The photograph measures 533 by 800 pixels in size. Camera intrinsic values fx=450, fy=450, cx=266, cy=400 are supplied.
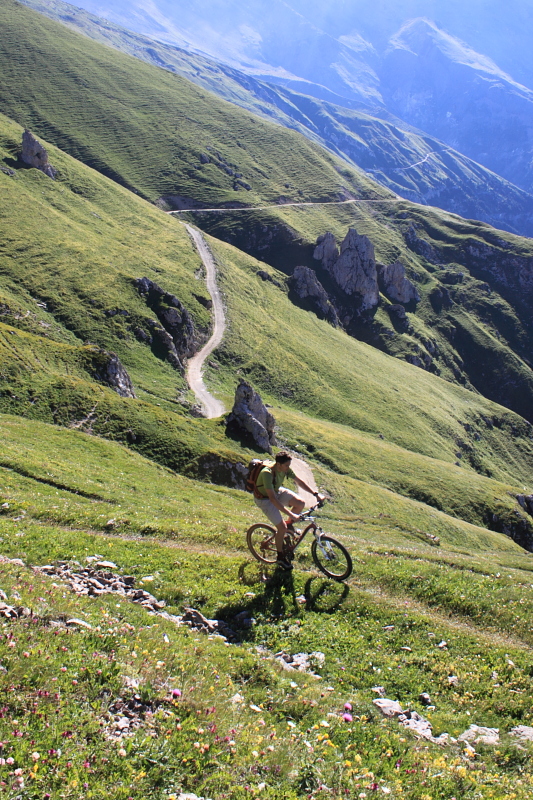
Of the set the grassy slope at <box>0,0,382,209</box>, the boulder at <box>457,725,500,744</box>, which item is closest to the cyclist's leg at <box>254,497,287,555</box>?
the boulder at <box>457,725,500,744</box>

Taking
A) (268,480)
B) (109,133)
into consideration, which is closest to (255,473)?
(268,480)

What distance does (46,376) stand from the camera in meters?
40.1

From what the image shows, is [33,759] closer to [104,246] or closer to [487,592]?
[487,592]

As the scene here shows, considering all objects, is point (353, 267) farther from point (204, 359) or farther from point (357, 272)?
point (204, 359)

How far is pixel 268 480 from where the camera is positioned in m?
14.1

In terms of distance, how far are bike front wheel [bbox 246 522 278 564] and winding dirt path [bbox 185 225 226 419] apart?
44.1 meters

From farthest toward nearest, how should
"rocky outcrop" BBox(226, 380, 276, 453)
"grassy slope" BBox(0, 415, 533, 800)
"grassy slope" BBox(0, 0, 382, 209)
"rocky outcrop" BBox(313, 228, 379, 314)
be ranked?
"grassy slope" BBox(0, 0, 382, 209), "rocky outcrop" BBox(313, 228, 379, 314), "rocky outcrop" BBox(226, 380, 276, 453), "grassy slope" BBox(0, 415, 533, 800)

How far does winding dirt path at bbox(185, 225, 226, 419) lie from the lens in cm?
6650

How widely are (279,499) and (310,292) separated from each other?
130m

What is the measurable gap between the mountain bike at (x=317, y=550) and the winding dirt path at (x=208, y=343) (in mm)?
44689

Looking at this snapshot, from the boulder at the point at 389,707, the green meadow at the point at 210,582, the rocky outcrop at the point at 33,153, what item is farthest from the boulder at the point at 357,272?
the boulder at the point at 389,707

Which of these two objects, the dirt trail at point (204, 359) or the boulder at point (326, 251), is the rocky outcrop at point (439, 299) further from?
the dirt trail at point (204, 359)

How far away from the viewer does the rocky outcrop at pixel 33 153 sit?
105688 mm

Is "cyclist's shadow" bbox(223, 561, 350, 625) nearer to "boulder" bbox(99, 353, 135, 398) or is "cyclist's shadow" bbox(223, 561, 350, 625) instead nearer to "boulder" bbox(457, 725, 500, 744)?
"boulder" bbox(457, 725, 500, 744)
